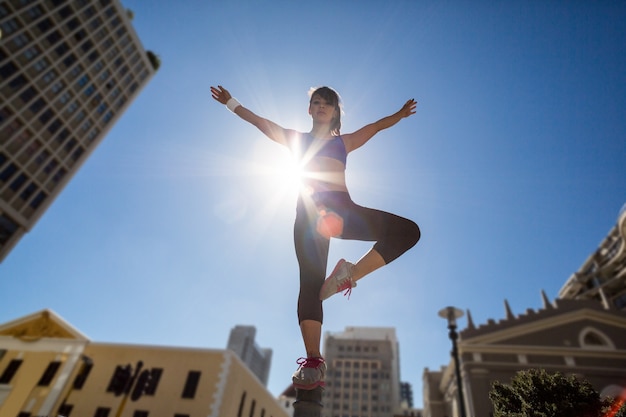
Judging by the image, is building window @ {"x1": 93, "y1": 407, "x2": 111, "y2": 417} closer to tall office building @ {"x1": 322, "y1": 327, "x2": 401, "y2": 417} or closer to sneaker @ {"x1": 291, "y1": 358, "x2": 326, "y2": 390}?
sneaker @ {"x1": 291, "y1": 358, "x2": 326, "y2": 390}

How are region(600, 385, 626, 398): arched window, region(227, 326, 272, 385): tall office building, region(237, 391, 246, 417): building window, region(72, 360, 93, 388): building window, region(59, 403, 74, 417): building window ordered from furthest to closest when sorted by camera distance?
region(227, 326, 272, 385): tall office building < region(600, 385, 626, 398): arched window < region(72, 360, 93, 388): building window < region(59, 403, 74, 417): building window < region(237, 391, 246, 417): building window

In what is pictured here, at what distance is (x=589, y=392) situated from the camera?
4496 millimetres

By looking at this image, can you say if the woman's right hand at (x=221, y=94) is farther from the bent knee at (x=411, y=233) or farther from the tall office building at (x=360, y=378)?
the tall office building at (x=360, y=378)

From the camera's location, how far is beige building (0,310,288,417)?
62.6ft

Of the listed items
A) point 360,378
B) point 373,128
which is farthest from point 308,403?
point 360,378

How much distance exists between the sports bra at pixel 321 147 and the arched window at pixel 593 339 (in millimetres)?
34596

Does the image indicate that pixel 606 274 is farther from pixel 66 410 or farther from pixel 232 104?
pixel 66 410

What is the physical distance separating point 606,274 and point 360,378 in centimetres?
6047

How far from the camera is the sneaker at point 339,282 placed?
2.40 meters

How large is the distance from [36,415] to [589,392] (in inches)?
1076

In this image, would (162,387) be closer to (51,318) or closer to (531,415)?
(51,318)

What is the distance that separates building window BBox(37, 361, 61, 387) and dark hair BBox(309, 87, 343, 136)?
90.6 ft

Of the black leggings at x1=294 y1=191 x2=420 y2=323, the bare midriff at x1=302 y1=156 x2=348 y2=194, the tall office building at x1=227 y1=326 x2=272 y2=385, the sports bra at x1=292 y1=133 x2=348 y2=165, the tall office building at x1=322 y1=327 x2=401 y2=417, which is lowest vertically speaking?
the black leggings at x1=294 y1=191 x2=420 y2=323

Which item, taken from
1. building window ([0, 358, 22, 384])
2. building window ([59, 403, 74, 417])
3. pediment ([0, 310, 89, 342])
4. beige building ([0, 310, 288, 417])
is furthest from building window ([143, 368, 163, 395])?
building window ([0, 358, 22, 384])
